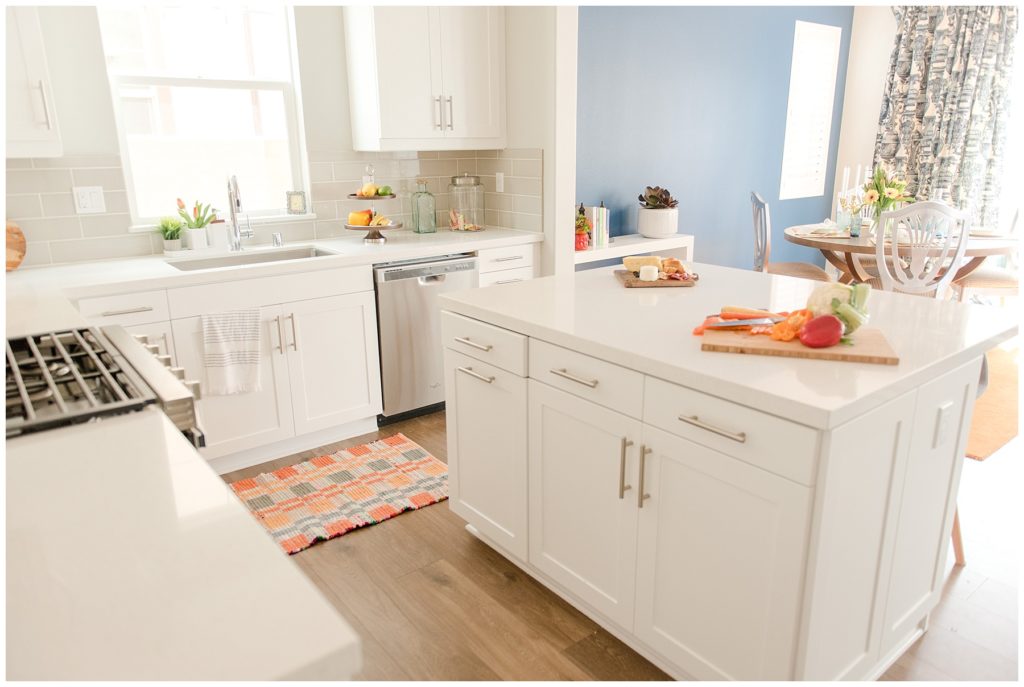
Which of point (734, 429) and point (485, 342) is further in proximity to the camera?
point (485, 342)

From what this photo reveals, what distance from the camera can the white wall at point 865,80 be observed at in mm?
5801

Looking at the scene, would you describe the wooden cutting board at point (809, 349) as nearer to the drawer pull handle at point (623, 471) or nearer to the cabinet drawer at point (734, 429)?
the cabinet drawer at point (734, 429)

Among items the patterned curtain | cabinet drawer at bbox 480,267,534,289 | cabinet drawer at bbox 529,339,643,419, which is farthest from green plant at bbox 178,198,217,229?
the patterned curtain

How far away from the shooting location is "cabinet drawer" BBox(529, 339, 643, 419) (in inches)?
68.1

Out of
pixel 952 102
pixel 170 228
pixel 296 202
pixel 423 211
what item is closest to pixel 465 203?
pixel 423 211

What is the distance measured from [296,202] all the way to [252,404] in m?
1.16

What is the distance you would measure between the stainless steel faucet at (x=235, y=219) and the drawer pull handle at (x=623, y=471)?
2.37 meters

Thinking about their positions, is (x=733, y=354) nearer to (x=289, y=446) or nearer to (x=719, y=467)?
(x=719, y=467)

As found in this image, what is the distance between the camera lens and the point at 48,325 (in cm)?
174

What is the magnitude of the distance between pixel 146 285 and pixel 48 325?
1.05 m

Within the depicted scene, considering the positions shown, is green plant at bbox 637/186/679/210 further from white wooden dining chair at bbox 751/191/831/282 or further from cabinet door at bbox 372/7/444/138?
cabinet door at bbox 372/7/444/138

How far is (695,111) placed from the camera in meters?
4.93

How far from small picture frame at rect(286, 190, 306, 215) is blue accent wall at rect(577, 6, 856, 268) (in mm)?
1695

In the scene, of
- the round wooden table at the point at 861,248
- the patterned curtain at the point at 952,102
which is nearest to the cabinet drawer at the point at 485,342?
the round wooden table at the point at 861,248
